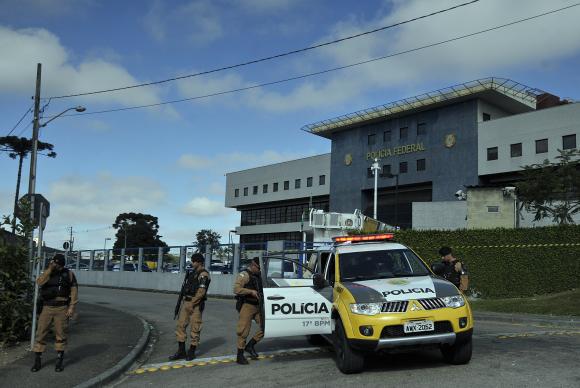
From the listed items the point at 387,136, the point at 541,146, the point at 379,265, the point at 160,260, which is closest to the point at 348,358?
the point at 379,265

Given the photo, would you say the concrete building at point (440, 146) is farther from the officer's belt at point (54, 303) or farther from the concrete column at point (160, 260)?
the officer's belt at point (54, 303)

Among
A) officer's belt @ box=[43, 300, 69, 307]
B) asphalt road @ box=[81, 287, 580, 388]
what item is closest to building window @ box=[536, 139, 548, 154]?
asphalt road @ box=[81, 287, 580, 388]

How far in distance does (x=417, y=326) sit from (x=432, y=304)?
1.21 ft

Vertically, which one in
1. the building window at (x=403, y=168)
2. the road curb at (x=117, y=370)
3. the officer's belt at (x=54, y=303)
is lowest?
the road curb at (x=117, y=370)

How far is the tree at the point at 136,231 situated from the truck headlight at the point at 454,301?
376ft

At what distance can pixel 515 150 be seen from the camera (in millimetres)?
55438

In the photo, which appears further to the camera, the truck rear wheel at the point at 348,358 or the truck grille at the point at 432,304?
the truck rear wheel at the point at 348,358

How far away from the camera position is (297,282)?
933 centimetres

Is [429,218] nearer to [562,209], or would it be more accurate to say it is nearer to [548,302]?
[562,209]

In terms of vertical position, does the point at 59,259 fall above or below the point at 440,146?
below

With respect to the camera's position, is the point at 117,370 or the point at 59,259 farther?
the point at 117,370

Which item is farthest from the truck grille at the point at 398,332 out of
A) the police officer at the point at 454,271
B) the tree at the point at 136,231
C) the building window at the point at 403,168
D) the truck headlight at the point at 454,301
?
the tree at the point at 136,231

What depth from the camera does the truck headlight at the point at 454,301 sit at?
289 inches

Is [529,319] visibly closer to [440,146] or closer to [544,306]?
[544,306]
